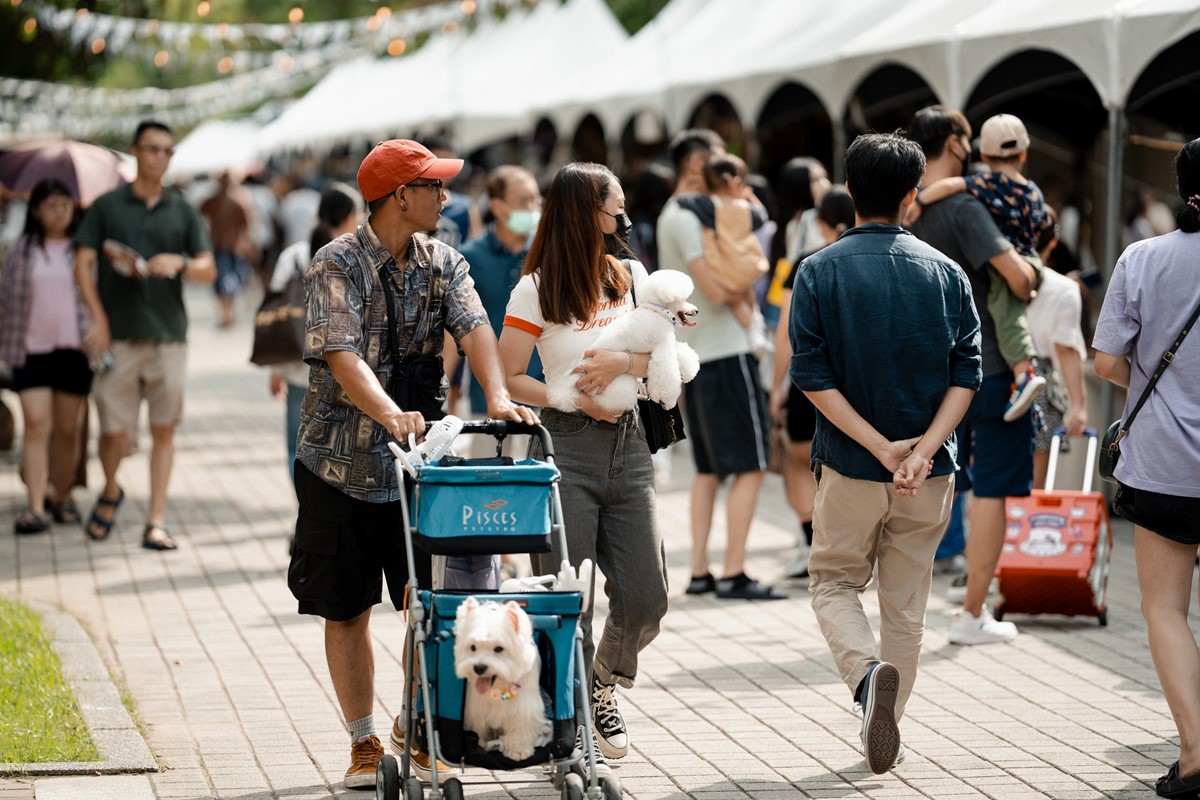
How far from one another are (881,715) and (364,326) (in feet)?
6.38

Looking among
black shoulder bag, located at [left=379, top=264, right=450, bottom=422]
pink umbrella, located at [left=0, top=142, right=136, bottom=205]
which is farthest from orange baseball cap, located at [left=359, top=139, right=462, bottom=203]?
pink umbrella, located at [left=0, top=142, right=136, bottom=205]

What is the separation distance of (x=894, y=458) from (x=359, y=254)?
1.75 m

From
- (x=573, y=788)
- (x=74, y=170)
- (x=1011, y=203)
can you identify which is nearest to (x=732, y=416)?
(x=1011, y=203)

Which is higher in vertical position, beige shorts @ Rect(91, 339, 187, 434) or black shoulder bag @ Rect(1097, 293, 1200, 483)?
black shoulder bag @ Rect(1097, 293, 1200, 483)

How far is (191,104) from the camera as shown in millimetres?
45594

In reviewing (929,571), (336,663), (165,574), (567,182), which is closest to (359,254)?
(567,182)

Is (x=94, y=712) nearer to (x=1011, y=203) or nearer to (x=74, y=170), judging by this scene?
(x=1011, y=203)

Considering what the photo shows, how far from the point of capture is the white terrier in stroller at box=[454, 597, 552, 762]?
14.4 ft

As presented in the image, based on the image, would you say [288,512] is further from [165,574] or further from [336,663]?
[336,663]

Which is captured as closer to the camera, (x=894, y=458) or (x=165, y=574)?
(x=894, y=458)

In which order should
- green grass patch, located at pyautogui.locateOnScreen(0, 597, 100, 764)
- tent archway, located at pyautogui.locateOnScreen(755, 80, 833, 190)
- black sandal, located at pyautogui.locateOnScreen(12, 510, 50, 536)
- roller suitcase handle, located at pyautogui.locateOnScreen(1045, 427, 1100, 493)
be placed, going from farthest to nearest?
tent archway, located at pyautogui.locateOnScreen(755, 80, 833, 190), black sandal, located at pyautogui.locateOnScreen(12, 510, 50, 536), roller suitcase handle, located at pyautogui.locateOnScreen(1045, 427, 1100, 493), green grass patch, located at pyautogui.locateOnScreen(0, 597, 100, 764)

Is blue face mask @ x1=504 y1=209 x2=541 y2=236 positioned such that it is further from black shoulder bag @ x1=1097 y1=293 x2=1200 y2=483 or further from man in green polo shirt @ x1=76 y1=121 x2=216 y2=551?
black shoulder bag @ x1=1097 y1=293 x2=1200 y2=483

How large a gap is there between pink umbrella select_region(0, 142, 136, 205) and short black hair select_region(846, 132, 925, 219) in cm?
739

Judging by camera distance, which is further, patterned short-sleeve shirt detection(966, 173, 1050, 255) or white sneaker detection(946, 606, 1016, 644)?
white sneaker detection(946, 606, 1016, 644)
